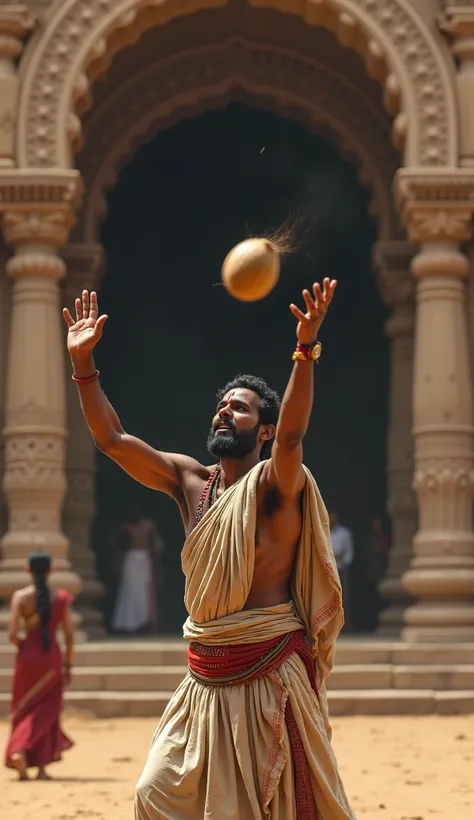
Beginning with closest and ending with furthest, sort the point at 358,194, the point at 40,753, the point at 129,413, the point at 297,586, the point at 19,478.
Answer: the point at 297,586 → the point at 40,753 → the point at 19,478 → the point at 358,194 → the point at 129,413

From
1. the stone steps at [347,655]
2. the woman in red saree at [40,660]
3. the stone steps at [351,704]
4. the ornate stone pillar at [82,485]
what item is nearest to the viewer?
the woman in red saree at [40,660]

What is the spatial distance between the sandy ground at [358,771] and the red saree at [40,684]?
1.08 ft

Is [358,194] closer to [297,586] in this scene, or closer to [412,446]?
[412,446]

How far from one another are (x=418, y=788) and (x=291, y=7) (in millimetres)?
8158

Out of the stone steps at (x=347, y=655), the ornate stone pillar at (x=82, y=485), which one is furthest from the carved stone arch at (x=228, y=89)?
the stone steps at (x=347, y=655)

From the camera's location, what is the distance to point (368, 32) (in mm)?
13969

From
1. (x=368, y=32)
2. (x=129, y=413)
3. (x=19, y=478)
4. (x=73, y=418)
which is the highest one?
(x=368, y=32)

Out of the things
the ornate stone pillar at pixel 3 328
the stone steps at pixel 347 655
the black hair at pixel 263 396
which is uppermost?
the ornate stone pillar at pixel 3 328

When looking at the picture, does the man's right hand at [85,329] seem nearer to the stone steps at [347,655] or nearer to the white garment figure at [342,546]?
the stone steps at [347,655]

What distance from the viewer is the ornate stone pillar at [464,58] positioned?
45.3 ft

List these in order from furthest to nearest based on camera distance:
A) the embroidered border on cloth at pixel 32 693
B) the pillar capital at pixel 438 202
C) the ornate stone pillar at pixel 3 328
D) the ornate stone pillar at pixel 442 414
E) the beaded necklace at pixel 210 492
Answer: the ornate stone pillar at pixel 3 328
the pillar capital at pixel 438 202
the ornate stone pillar at pixel 442 414
the embroidered border on cloth at pixel 32 693
the beaded necklace at pixel 210 492

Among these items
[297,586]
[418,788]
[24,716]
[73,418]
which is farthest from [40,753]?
[73,418]

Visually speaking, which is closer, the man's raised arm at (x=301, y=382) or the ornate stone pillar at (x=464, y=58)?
the man's raised arm at (x=301, y=382)

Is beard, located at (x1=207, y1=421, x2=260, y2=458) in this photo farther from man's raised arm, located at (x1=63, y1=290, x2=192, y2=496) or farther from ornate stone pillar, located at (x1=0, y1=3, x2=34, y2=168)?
ornate stone pillar, located at (x1=0, y1=3, x2=34, y2=168)
